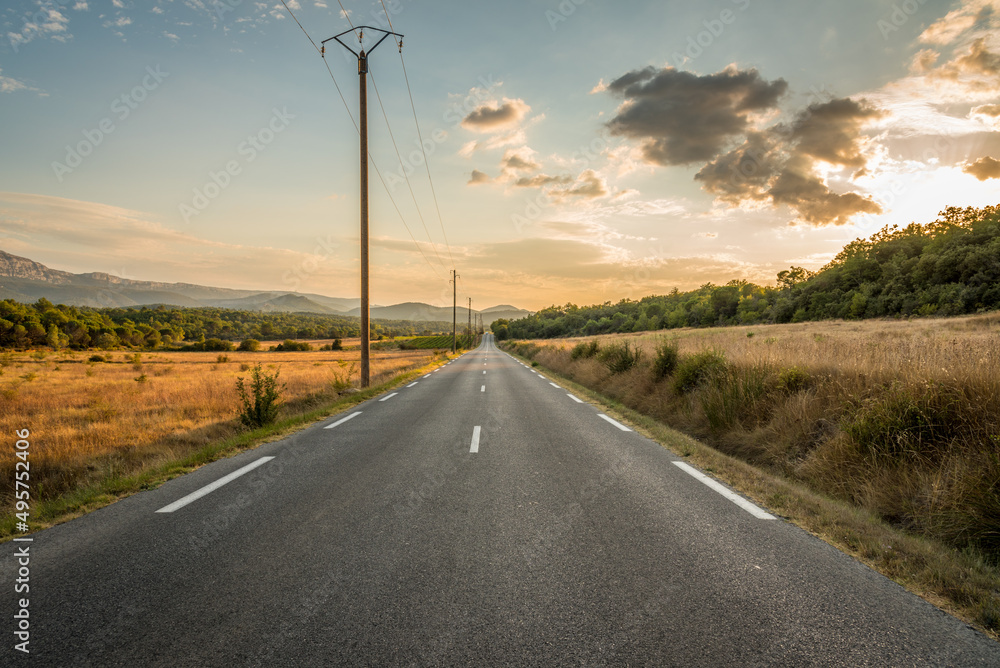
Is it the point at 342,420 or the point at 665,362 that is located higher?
the point at 665,362

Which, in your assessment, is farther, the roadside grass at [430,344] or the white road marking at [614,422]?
the roadside grass at [430,344]

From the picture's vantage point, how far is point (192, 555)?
10.8 ft

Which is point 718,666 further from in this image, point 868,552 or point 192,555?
point 192,555

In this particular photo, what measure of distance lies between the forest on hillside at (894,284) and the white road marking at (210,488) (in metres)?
58.7

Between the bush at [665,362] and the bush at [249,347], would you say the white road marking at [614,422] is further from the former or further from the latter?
the bush at [249,347]

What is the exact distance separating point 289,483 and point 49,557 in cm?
206

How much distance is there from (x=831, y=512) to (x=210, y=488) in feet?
21.1

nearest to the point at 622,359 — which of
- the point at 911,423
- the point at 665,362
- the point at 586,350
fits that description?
the point at 665,362

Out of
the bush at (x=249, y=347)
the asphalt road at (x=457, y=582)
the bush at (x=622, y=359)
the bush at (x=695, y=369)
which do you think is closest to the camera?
the asphalt road at (x=457, y=582)

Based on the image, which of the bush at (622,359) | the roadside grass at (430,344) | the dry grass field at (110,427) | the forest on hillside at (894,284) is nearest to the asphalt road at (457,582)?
the dry grass field at (110,427)

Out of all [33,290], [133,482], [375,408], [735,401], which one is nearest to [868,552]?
[735,401]

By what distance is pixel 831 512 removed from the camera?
13.5 ft

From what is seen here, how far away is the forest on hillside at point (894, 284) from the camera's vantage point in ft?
145

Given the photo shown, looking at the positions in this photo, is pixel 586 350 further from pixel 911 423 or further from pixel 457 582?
pixel 457 582
